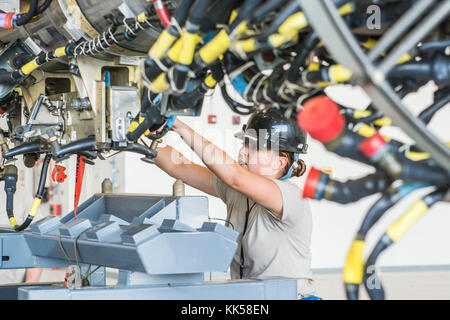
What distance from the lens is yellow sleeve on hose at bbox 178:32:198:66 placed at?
1.29 metres

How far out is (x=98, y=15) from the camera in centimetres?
196

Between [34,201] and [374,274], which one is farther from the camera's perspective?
[34,201]

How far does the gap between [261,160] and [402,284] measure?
5113 mm

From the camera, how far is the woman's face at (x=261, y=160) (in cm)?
296

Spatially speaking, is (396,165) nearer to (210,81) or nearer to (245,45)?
(245,45)

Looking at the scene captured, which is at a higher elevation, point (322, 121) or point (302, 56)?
point (302, 56)

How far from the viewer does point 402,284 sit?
752cm

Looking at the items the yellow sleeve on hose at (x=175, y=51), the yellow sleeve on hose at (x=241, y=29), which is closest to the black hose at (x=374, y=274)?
the yellow sleeve on hose at (x=241, y=29)

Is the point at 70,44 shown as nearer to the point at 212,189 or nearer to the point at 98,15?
the point at 98,15

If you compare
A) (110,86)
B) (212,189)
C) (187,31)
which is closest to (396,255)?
(212,189)

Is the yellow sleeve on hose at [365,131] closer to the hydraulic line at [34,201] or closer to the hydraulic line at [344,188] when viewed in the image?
the hydraulic line at [344,188]

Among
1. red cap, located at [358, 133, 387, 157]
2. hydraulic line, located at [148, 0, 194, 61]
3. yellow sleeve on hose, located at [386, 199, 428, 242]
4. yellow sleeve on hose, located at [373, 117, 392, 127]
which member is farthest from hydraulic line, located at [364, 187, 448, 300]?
hydraulic line, located at [148, 0, 194, 61]

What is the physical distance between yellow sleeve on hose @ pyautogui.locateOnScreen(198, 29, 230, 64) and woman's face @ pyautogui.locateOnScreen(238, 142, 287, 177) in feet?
5.29

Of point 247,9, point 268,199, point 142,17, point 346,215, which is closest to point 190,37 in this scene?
point 247,9
